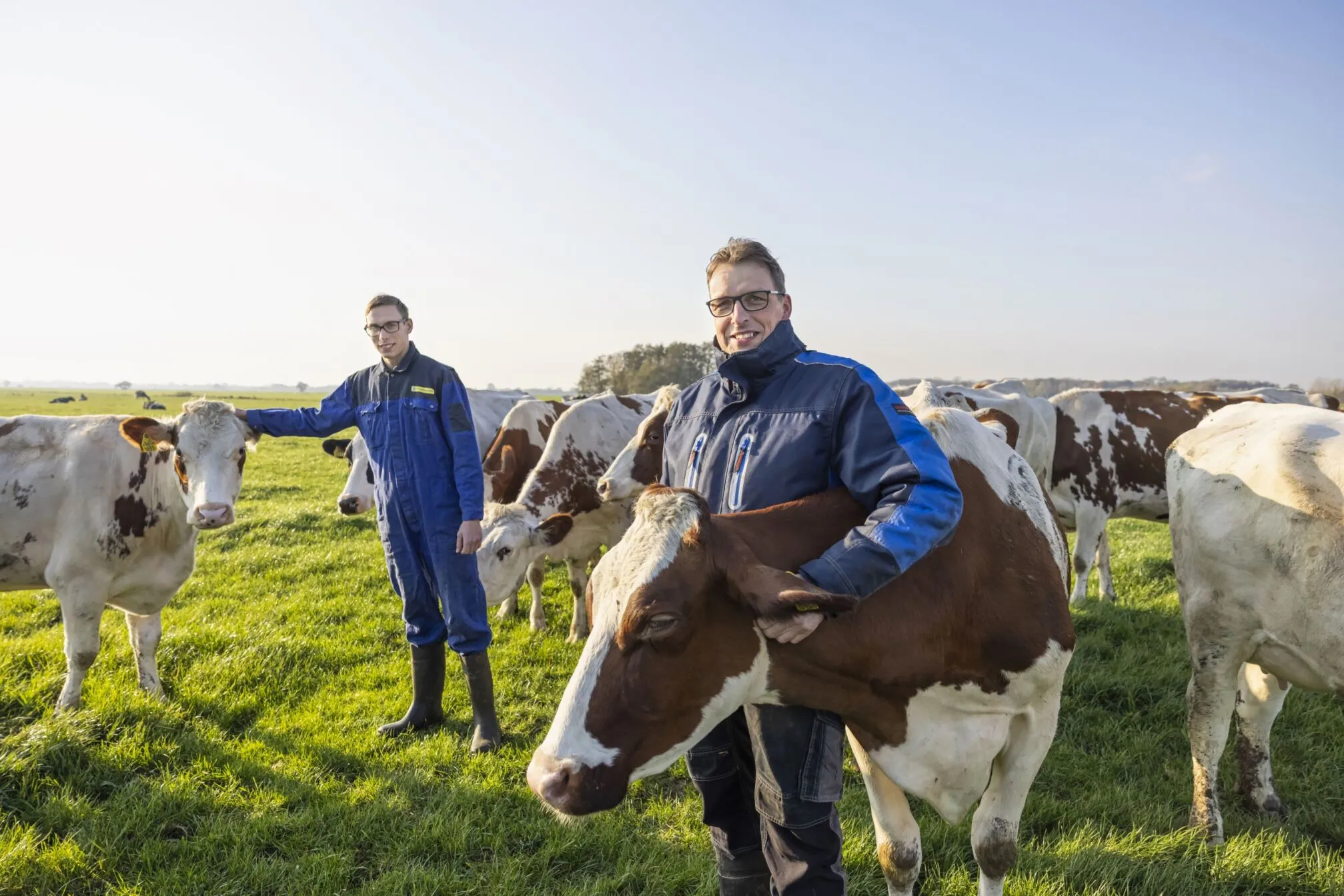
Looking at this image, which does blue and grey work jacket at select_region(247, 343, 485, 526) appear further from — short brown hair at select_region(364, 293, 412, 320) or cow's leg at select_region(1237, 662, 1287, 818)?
cow's leg at select_region(1237, 662, 1287, 818)

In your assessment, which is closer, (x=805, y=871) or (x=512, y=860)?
(x=805, y=871)

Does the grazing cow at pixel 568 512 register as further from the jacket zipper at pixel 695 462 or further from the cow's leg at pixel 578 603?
the jacket zipper at pixel 695 462

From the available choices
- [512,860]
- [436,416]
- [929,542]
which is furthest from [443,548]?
[929,542]

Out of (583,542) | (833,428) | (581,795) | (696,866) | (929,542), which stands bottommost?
(696,866)

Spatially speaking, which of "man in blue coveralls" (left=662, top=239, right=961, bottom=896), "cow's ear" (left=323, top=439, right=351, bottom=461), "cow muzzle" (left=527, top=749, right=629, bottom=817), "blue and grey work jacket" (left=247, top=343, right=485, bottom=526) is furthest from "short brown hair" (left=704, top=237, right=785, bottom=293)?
"cow's ear" (left=323, top=439, right=351, bottom=461)

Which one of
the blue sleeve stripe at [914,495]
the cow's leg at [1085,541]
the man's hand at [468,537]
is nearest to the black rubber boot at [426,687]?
the man's hand at [468,537]

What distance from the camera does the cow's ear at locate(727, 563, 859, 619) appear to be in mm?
1771

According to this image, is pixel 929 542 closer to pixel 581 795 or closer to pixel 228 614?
pixel 581 795

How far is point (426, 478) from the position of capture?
458cm

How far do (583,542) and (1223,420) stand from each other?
5.63 metres

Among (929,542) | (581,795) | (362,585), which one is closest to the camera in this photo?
(581,795)

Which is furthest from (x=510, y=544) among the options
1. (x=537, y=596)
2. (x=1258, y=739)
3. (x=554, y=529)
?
(x=1258, y=739)

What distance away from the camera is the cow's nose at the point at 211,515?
4.74m

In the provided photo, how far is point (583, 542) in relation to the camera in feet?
25.7
